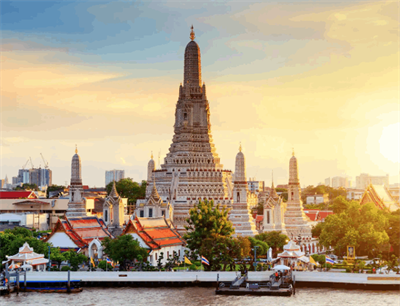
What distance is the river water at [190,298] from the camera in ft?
205

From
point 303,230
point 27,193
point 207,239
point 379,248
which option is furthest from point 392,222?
point 27,193

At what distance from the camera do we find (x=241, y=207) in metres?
98.0

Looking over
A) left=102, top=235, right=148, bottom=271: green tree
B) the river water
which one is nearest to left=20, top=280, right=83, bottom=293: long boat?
the river water

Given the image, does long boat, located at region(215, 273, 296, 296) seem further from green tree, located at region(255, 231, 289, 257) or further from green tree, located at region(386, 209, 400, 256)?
green tree, located at region(386, 209, 400, 256)

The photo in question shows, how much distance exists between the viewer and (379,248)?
88438 mm

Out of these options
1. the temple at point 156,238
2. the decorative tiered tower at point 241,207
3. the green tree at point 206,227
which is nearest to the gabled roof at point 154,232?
the temple at point 156,238

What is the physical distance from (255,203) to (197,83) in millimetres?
30171

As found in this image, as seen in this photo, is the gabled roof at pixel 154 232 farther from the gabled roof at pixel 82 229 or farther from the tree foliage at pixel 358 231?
the tree foliage at pixel 358 231

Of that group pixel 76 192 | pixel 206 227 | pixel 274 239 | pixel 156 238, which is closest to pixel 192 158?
pixel 76 192

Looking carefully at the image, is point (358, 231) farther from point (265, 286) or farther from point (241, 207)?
point (265, 286)

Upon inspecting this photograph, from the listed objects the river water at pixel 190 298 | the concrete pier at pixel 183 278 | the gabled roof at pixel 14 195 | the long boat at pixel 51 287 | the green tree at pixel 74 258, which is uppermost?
the gabled roof at pixel 14 195

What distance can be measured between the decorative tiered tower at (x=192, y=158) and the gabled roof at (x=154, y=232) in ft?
59.7

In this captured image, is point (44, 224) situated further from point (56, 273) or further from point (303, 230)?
point (56, 273)

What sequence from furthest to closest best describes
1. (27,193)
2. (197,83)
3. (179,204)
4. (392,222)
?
(27,193) → (197,83) → (179,204) → (392,222)
